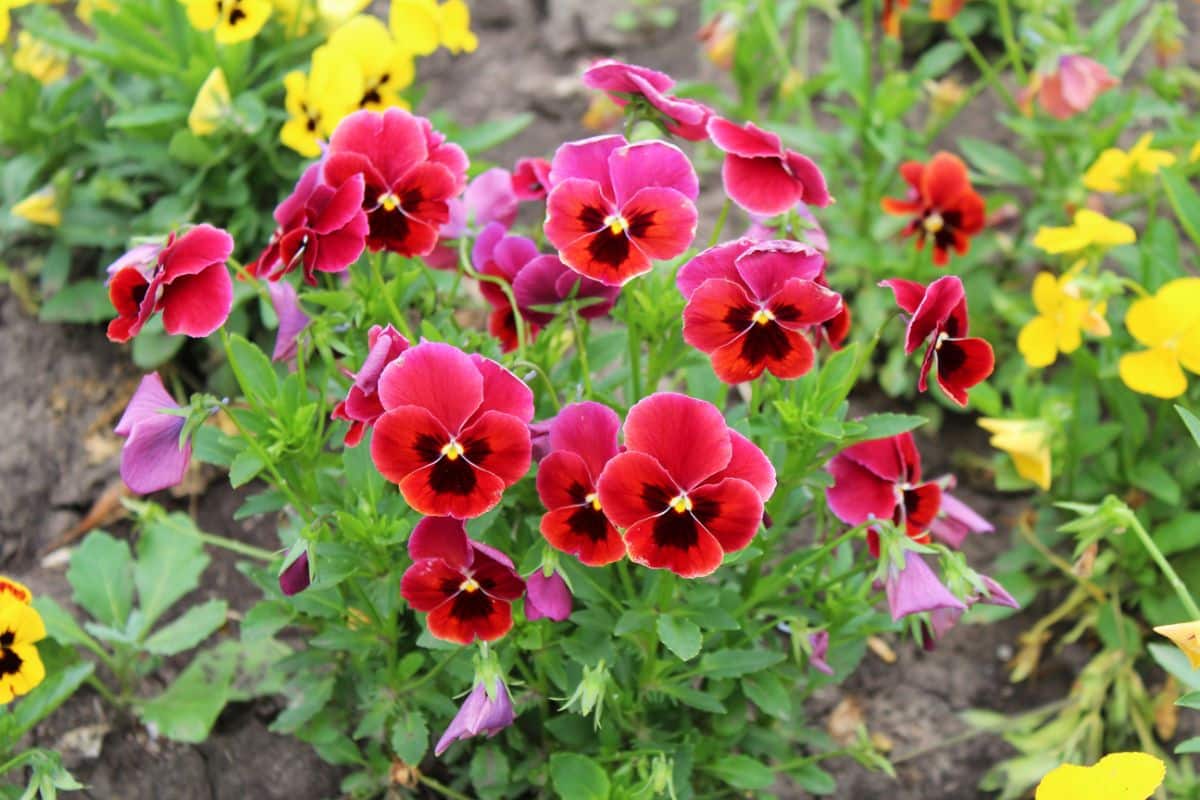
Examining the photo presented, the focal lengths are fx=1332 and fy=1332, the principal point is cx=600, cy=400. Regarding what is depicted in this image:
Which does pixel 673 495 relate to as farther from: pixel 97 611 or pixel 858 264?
pixel 858 264

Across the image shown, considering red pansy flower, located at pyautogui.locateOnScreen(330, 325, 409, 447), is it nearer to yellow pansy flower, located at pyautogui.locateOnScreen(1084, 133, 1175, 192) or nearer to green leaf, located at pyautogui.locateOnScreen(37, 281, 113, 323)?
green leaf, located at pyautogui.locateOnScreen(37, 281, 113, 323)

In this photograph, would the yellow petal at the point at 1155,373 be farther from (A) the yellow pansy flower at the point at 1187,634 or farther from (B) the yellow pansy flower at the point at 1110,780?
(B) the yellow pansy flower at the point at 1110,780

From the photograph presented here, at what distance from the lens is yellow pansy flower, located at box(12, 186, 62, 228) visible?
2.88 metres

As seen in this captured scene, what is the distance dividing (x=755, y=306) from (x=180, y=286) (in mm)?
745

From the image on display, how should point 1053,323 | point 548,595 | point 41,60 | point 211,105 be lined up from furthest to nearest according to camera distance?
point 41,60
point 211,105
point 1053,323
point 548,595

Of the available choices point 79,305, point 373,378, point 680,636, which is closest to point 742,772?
point 680,636

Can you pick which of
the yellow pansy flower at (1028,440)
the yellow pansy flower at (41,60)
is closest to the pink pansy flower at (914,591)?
the yellow pansy flower at (1028,440)

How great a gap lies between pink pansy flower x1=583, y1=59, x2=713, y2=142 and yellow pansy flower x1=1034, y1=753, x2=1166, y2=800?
3.26ft

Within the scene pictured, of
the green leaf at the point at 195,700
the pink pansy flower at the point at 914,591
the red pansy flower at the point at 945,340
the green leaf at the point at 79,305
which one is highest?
the red pansy flower at the point at 945,340

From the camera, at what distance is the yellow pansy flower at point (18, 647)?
2.00 meters

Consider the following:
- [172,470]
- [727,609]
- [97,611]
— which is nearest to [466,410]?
[172,470]

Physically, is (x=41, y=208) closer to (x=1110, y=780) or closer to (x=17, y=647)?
(x=17, y=647)

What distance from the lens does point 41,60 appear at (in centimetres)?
316

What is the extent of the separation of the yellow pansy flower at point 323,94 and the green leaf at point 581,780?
132cm
